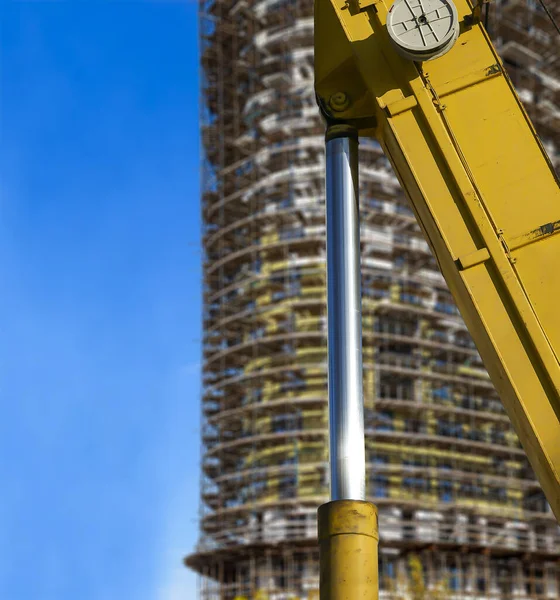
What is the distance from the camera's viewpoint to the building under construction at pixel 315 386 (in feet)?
142

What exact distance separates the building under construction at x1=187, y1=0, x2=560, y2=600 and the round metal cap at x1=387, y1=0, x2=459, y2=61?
115ft

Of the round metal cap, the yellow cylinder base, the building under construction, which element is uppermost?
the building under construction

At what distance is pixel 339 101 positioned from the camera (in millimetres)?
6957

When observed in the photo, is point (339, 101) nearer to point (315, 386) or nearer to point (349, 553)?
point (349, 553)

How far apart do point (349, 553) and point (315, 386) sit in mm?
39585

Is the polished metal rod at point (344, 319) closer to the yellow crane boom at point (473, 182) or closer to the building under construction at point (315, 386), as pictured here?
the yellow crane boom at point (473, 182)

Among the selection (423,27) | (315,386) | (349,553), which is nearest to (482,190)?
(423,27)

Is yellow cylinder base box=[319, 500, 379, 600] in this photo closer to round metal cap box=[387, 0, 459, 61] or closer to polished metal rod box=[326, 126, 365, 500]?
polished metal rod box=[326, 126, 365, 500]

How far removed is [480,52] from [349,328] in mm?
1905

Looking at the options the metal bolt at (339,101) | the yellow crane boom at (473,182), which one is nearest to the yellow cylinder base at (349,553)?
the yellow crane boom at (473,182)

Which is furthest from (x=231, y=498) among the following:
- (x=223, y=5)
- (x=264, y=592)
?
(x=223, y=5)

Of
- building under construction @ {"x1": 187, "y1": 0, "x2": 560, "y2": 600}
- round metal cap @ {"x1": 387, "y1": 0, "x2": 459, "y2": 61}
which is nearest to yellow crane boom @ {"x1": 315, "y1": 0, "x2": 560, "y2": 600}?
round metal cap @ {"x1": 387, "y1": 0, "x2": 459, "y2": 61}

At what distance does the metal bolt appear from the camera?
6945mm

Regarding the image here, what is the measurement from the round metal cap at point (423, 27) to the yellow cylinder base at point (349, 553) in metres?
2.64
